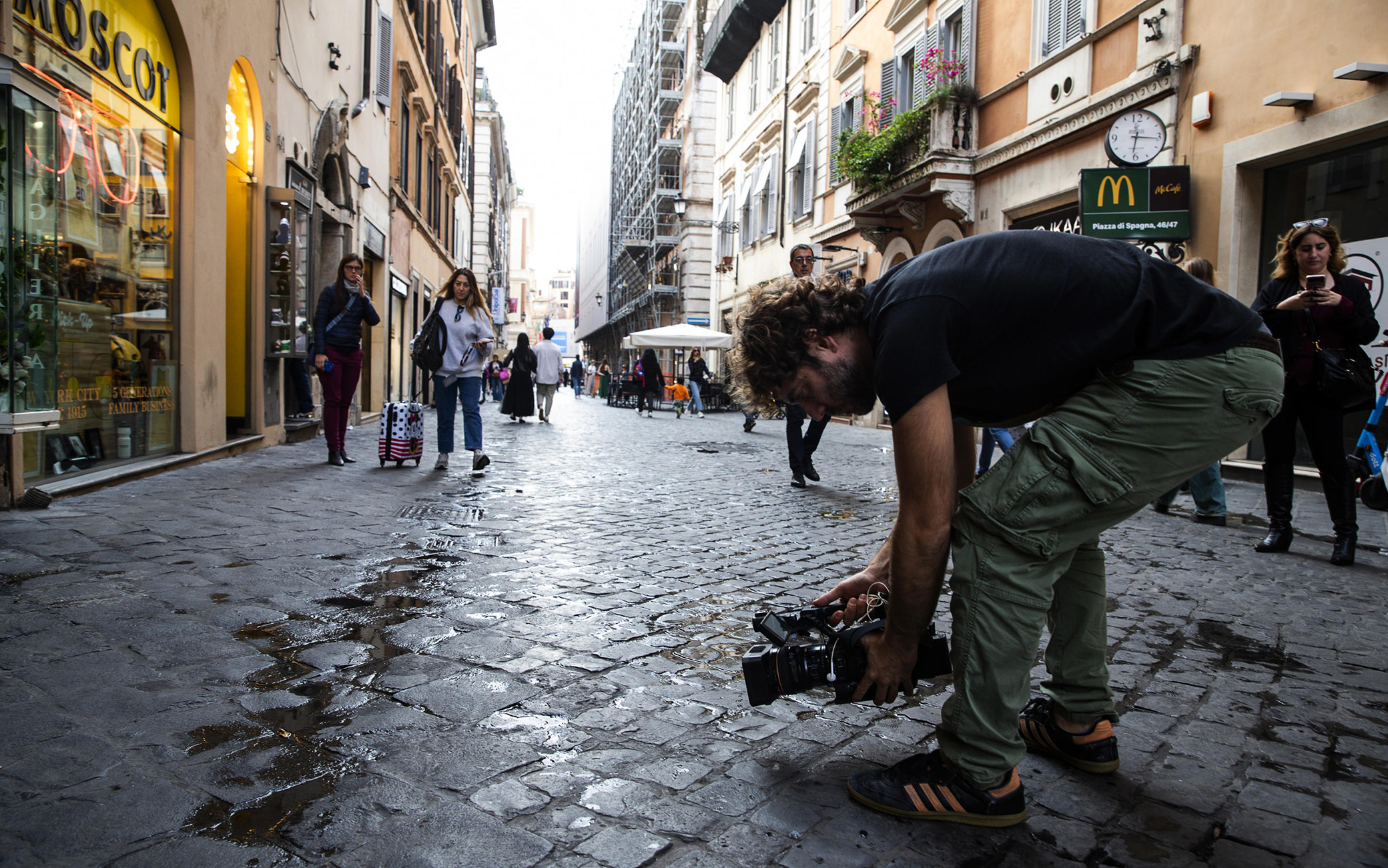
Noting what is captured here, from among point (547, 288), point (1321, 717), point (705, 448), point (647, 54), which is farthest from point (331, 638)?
point (547, 288)

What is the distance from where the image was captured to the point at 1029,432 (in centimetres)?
192

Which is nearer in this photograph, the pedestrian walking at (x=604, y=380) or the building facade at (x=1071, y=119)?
the building facade at (x=1071, y=119)

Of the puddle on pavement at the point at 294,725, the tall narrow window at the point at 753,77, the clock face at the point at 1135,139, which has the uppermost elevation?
the tall narrow window at the point at 753,77

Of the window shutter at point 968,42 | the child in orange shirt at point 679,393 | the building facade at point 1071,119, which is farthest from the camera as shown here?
the child in orange shirt at point 679,393

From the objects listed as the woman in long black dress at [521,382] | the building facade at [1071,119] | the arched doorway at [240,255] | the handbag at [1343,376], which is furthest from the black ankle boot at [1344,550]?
the woman in long black dress at [521,382]

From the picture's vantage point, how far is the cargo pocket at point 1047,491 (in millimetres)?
1896

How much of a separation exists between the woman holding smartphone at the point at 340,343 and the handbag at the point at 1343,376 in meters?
7.20

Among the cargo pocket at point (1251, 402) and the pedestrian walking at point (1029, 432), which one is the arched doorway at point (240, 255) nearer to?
the pedestrian walking at point (1029, 432)

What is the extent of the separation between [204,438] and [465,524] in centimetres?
369

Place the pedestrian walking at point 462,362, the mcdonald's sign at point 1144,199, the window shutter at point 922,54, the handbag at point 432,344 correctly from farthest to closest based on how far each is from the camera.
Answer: the window shutter at point 922,54 → the mcdonald's sign at point 1144,199 → the pedestrian walking at point 462,362 → the handbag at point 432,344

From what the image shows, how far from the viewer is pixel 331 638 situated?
123 inches

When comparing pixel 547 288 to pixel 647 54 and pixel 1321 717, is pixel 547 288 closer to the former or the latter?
pixel 647 54

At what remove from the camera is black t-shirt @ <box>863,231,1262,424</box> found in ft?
6.27

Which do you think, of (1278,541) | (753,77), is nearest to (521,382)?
(1278,541)
